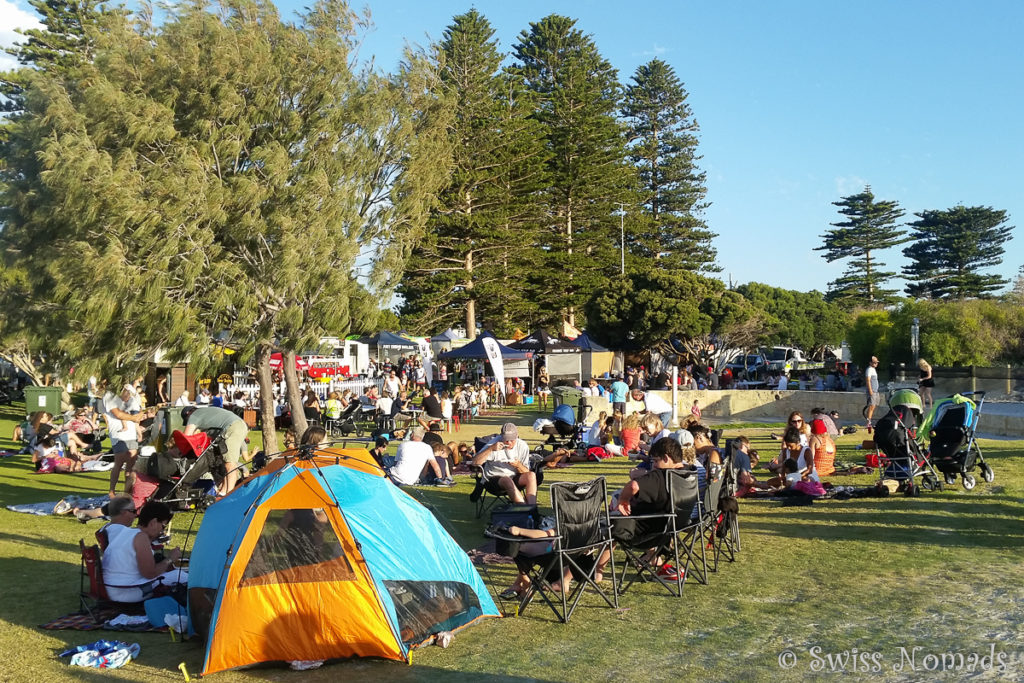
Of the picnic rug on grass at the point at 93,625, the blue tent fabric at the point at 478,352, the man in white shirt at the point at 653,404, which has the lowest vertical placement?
the picnic rug on grass at the point at 93,625

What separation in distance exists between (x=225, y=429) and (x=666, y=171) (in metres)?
43.3

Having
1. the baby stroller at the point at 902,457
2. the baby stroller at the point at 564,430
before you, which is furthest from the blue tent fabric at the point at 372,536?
the baby stroller at the point at 564,430

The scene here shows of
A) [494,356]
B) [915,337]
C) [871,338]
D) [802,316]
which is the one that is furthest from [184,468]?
[802,316]

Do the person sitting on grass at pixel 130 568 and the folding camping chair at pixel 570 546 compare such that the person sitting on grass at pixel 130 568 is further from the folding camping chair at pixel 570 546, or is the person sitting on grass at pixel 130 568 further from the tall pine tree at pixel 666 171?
the tall pine tree at pixel 666 171

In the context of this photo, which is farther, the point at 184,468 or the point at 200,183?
the point at 200,183

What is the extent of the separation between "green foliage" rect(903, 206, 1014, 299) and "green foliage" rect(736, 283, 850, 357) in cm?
636

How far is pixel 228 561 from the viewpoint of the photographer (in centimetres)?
505

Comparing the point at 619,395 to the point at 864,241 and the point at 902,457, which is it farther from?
the point at 864,241

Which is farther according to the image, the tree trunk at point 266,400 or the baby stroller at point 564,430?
the tree trunk at point 266,400

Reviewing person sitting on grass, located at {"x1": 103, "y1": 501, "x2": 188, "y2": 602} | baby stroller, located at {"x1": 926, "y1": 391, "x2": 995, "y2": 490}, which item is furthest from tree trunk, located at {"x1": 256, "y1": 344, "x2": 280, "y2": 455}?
baby stroller, located at {"x1": 926, "y1": 391, "x2": 995, "y2": 490}

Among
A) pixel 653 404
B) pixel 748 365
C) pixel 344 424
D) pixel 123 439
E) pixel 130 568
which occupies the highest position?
pixel 748 365

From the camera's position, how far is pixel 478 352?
76.5 feet

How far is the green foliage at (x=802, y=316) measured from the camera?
52.5 m

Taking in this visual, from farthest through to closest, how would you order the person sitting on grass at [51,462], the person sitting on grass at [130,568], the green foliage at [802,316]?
the green foliage at [802,316] < the person sitting on grass at [51,462] < the person sitting on grass at [130,568]
